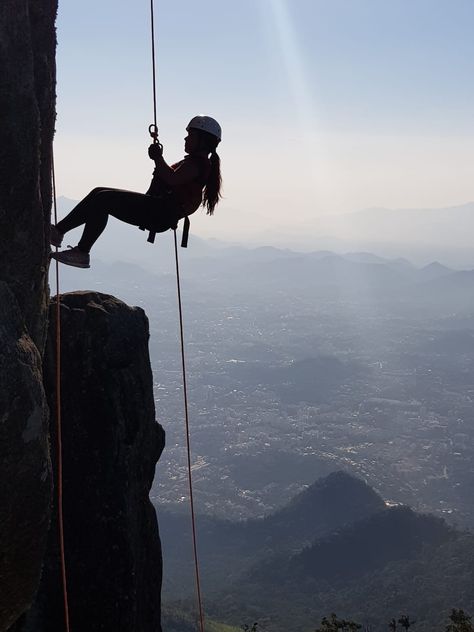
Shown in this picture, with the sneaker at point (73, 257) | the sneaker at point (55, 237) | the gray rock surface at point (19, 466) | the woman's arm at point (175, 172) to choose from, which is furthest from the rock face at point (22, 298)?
the woman's arm at point (175, 172)

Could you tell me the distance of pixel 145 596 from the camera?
43.2 feet

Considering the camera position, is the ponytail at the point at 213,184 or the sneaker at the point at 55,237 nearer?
the sneaker at the point at 55,237

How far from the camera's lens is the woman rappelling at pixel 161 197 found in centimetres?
1015

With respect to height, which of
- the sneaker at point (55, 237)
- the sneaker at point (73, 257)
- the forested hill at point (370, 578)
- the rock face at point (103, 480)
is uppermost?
the sneaker at point (55, 237)

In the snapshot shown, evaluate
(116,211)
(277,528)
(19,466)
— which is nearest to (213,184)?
(116,211)

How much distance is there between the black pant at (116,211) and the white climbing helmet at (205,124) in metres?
1.27

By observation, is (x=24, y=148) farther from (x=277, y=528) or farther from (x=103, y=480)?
(x=277, y=528)

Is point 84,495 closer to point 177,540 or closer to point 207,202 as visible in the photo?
point 207,202

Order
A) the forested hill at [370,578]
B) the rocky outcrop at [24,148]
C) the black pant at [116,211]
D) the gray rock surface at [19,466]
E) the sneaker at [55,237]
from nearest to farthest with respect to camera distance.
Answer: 1. the gray rock surface at [19,466]
2. the rocky outcrop at [24,148]
3. the sneaker at [55,237]
4. the black pant at [116,211]
5. the forested hill at [370,578]

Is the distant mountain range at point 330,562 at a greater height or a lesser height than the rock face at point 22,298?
lesser

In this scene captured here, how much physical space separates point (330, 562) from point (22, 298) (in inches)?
6453

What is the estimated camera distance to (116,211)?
10.4 meters

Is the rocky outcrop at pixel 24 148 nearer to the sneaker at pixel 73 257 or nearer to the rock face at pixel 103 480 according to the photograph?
the sneaker at pixel 73 257

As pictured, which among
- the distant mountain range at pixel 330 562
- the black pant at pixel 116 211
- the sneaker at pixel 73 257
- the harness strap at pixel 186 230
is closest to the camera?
the sneaker at pixel 73 257
